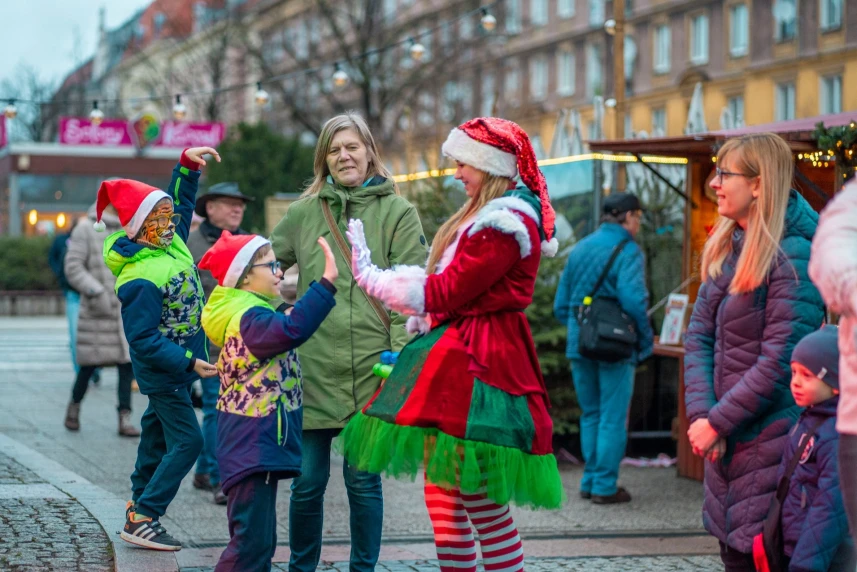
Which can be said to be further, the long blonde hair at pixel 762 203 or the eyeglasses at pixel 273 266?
the eyeglasses at pixel 273 266

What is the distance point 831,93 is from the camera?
115 ft

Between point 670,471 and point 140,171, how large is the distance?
27230 mm

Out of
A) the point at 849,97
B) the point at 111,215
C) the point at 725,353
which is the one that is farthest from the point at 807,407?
the point at 849,97

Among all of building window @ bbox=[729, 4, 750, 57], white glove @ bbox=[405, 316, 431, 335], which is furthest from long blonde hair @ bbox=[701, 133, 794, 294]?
building window @ bbox=[729, 4, 750, 57]

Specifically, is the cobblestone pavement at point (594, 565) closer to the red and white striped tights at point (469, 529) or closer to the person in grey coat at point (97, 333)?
the red and white striped tights at point (469, 529)

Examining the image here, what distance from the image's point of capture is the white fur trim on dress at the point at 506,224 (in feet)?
13.1

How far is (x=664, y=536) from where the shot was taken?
681 cm

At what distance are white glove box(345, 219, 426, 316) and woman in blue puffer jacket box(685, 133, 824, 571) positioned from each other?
3.14 ft

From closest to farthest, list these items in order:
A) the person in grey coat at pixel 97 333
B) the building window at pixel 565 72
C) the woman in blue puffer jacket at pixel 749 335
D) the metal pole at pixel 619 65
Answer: the woman in blue puffer jacket at pixel 749 335, the person in grey coat at pixel 97 333, the metal pole at pixel 619 65, the building window at pixel 565 72

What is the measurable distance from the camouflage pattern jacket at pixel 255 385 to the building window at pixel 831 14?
1308 inches

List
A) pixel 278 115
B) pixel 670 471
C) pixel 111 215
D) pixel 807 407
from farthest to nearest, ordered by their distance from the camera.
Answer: pixel 278 115 < pixel 111 215 < pixel 670 471 < pixel 807 407

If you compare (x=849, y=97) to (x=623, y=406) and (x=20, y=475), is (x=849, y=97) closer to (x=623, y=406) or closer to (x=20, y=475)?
(x=623, y=406)

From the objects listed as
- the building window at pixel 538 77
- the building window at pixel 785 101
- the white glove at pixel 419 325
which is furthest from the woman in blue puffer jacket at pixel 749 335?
the building window at pixel 538 77

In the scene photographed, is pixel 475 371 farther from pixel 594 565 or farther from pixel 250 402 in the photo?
pixel 594 565
